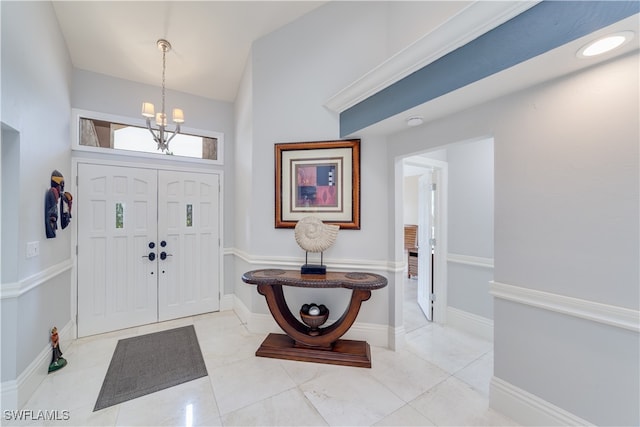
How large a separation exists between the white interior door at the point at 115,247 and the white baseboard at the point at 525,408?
3781 millimetres

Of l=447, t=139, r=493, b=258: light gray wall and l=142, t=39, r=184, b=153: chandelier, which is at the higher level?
l=142, t=39, r=184, b=153: chandelier

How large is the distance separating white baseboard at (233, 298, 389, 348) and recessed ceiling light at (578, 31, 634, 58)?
8.46 feet

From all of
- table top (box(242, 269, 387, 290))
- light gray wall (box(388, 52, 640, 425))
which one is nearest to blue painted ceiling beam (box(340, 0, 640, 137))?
light gray wall (box(388, 52, 640, 425))

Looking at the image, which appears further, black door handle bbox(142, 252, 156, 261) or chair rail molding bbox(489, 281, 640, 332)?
black door handle bbox(142, 252, 156, 261)

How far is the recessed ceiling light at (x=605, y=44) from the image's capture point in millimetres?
1160

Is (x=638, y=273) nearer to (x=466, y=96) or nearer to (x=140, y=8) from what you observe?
(x=466, y=96)

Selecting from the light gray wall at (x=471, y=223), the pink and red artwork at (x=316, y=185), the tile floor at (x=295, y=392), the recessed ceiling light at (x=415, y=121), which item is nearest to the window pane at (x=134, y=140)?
the pink and red artwork at (x=316, y=185)

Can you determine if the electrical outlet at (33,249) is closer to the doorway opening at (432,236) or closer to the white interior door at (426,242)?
the doorway opening at (432,236)

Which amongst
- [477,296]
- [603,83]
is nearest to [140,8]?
[603,83]

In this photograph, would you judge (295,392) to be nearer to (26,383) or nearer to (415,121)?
(26,383)

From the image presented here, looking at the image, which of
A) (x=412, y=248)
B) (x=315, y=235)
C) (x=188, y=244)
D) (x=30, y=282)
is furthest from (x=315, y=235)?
(x=412, y=248)

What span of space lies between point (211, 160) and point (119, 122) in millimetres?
1129

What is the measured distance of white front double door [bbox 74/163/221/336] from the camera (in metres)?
2.96

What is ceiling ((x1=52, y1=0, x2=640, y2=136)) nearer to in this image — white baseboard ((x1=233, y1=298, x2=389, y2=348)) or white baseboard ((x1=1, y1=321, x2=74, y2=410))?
white baseboard ((x1=233, y1=298, x2=389, y2=348))
